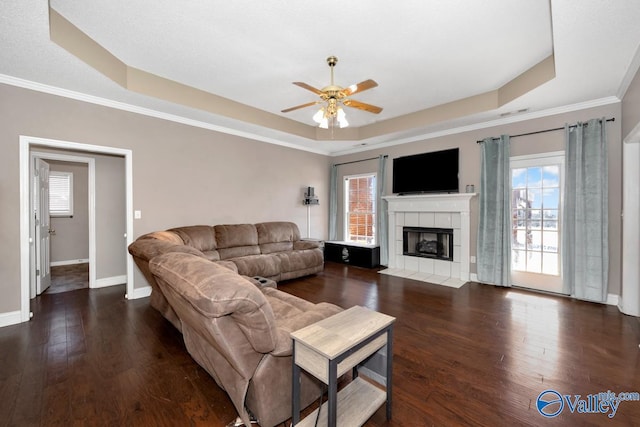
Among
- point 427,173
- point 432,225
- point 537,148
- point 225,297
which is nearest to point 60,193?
point 225,297

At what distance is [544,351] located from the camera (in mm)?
2408

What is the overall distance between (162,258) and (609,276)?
17.0ft

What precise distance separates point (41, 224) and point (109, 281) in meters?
1.26

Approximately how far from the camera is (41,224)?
13.2ft

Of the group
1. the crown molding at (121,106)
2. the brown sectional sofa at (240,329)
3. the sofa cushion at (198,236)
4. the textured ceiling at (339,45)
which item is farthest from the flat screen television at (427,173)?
the brown sectional sofa at (240,329)

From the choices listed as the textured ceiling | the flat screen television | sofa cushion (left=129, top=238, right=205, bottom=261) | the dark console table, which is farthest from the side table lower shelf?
the flat screen television

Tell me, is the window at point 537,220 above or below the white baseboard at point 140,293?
above

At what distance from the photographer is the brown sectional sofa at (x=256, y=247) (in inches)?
160

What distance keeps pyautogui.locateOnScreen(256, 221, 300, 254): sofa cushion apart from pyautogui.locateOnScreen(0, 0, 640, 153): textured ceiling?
227 centimetres

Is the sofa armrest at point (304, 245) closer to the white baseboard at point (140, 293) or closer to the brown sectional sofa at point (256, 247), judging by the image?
the brown sectional sofa at point (256, 247)

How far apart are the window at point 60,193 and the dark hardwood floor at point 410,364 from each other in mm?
3507

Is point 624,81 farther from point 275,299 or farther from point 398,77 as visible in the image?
point 275,299

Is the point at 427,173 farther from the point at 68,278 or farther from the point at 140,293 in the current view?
the point at 68,278

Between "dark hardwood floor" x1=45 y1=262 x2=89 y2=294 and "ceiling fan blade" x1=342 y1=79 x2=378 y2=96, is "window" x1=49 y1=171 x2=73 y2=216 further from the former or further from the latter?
"ceiling fan blade" x1=342 y1=79 x2=378 y2=96
